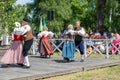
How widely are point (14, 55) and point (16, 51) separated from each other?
145 mm

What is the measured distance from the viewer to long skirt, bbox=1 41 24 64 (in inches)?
517

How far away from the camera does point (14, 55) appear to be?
1320 centimetres

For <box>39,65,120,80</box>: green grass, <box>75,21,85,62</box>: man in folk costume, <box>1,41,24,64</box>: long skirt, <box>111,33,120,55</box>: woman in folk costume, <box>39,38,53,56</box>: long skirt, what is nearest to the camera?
<box>39,65,120,80</box>: green grass

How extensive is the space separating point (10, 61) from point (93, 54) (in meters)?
8.33

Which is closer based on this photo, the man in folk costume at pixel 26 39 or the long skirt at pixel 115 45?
the man in folk costume at pixel 26 39

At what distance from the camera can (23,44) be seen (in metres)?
13.3

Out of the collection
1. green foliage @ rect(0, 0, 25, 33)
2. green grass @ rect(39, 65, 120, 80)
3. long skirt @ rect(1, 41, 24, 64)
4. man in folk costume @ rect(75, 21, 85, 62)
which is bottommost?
green grass @ rect(39, 65, 120, 80)

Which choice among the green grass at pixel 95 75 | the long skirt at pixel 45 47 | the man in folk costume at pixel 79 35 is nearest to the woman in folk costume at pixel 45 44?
the long skirt at pixel 45 47

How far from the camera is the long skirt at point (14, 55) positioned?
13.1 m

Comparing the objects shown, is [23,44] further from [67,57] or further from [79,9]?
[79,9]

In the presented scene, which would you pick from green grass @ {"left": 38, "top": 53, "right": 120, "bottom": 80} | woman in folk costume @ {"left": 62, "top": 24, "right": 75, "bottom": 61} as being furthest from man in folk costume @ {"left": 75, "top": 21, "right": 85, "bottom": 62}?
green grass @ {"left": 38, "top": 53, "right": 120, "bottom": 80}

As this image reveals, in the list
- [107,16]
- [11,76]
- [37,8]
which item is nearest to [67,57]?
[11,76]

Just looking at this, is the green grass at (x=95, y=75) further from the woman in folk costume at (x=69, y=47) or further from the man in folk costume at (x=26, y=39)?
the woman in folk costume at (x=69, y=47)

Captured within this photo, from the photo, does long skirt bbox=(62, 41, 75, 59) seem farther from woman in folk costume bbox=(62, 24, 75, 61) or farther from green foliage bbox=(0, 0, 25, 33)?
green foliage bbox=(0, 0, 25, 33)
